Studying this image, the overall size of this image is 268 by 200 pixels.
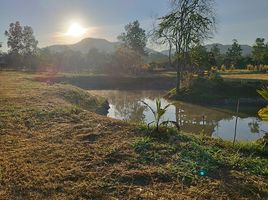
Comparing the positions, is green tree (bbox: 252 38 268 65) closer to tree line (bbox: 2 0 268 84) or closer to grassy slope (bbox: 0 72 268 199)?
tree line (bbox: 2 0 268 84)

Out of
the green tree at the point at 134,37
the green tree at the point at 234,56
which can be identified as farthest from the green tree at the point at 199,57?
the green tree at the point at 134,37

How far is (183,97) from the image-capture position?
84.6 ft

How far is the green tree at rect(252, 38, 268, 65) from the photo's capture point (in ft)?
148

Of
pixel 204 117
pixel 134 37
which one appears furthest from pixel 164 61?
pixel 204 117

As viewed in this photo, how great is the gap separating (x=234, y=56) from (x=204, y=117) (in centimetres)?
3851

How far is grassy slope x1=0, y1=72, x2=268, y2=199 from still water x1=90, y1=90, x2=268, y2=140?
4432mm

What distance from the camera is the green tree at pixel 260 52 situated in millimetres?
45228

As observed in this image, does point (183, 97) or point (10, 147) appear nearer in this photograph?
point (10, 147)

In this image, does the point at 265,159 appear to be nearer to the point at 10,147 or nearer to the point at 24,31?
the point at 10,147

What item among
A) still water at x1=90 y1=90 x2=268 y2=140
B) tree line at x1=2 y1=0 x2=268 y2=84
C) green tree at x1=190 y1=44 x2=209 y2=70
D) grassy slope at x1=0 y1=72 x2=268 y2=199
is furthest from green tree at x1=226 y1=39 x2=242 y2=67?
grassy slope at x1=0 y1=72 x2=268 y2=199

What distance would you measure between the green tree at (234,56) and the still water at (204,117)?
95.1 feet

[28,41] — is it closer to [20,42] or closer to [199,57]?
[20,42]

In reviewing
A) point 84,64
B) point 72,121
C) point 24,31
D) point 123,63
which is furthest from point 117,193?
point 24,31

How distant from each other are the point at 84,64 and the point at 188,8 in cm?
3798
